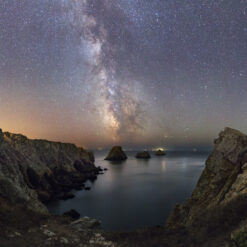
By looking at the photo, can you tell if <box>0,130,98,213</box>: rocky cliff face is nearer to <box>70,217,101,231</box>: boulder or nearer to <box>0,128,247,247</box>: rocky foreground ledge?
<box>0,128,247,247</box>: rocky foreground ledge

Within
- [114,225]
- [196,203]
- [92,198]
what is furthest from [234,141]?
[92,198]

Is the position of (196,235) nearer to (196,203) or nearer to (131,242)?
(131,242)

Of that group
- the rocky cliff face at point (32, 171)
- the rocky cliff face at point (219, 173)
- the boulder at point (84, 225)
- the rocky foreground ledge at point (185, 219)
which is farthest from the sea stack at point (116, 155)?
the rocky cliff face at point (219, 173)

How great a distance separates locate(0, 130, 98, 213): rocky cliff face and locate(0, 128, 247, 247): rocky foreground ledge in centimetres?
13

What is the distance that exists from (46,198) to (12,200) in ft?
63.1

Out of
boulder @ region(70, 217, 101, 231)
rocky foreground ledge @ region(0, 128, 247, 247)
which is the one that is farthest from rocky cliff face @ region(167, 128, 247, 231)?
boulder @ region(70, 217, 101, 231)

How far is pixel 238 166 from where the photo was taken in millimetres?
13250

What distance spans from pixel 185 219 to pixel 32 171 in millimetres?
31657

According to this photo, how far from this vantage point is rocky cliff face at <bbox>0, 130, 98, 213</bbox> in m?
15.4

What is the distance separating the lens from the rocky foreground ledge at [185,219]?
8664 mm

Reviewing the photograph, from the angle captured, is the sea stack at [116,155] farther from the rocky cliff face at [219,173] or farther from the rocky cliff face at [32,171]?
the rocky cliff face at [219,173]

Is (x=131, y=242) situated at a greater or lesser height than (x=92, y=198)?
greater

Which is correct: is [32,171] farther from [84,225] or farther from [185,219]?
[185,219]

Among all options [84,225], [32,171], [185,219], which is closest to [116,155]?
[32,171]
